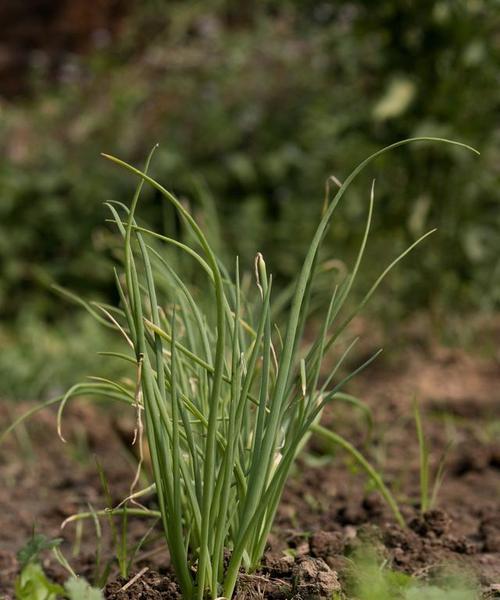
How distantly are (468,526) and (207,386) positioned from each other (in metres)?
0.75

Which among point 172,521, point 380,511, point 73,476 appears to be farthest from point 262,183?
point 172,521

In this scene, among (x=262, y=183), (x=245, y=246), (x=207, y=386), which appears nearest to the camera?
(x=207, y=386)

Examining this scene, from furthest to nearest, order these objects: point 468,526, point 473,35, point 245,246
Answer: point 245,246 < point 473,35 < point 468,526

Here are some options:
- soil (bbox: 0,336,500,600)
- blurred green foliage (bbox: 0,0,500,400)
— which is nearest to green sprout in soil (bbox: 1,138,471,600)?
soil (bbox: 0,336,500,600)

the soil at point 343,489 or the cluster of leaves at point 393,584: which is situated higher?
the cluster of leaves at point 393,584

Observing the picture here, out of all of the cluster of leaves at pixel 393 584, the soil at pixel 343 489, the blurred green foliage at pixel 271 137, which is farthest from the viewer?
the blurred green foliage at pixel 271 137

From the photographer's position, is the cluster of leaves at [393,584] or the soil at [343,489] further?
the soil at [343,489]

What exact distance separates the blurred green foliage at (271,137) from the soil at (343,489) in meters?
0.65

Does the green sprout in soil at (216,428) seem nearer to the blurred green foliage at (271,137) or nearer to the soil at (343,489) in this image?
the soil at (343,489)

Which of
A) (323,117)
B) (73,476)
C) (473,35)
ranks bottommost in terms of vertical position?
(73,476)

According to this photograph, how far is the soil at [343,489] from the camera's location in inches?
62.0

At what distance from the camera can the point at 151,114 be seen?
20.6 ft

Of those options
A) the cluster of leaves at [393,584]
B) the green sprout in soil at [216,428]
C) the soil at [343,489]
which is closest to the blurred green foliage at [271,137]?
the soil at [343,489]

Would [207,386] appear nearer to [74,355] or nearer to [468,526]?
[468,526]
